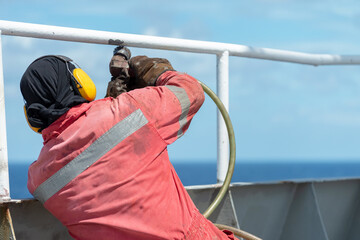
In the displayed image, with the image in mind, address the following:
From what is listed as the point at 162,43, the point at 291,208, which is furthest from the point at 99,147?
the point at 291,208

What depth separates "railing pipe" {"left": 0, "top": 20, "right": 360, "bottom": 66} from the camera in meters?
2.37

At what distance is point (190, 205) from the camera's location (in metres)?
2.14

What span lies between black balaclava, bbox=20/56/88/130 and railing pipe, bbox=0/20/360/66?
0.43 metres

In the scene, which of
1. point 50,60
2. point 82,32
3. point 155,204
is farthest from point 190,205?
point 82,32

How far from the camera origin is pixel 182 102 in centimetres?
205

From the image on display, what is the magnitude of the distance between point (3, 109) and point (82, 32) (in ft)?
1.64

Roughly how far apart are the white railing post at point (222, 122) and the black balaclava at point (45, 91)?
1142mm

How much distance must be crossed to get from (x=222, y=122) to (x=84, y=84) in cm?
115

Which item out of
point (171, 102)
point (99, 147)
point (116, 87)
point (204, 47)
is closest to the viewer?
point (99, 147)

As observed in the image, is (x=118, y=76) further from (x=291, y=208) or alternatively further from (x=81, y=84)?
(x=291, y=208)

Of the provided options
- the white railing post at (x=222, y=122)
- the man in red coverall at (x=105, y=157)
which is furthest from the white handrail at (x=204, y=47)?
the man in red coverall at (x=105, y=157)

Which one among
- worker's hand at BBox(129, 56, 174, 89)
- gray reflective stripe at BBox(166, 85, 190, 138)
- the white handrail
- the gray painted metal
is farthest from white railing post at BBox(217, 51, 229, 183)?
gray reflective stripe at BBox(166, 85, 190, 138)

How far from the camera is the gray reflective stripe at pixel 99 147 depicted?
191 centimetres

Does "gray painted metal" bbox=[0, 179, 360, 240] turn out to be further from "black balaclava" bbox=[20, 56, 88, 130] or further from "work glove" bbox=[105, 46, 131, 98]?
"black balaclava" bbox=[20, 56, 88, 130]
